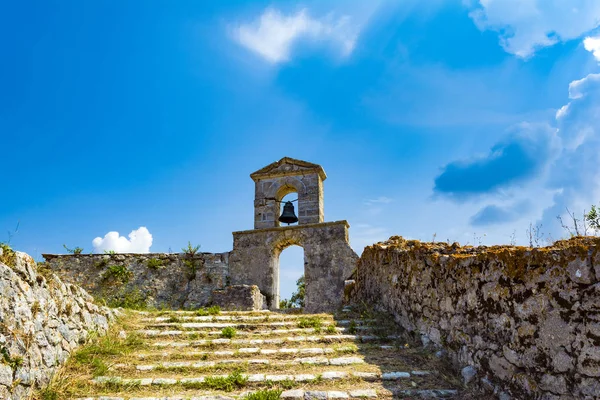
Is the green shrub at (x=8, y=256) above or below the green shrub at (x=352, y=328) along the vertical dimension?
above

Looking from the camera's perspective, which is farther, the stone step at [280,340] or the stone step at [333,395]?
the stone step at [280,340]

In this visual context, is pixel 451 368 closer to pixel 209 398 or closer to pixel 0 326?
pixel 209 398

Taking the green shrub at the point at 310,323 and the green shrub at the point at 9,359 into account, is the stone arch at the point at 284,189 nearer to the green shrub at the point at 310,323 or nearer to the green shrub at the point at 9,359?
the green shrub at the point at 310,323

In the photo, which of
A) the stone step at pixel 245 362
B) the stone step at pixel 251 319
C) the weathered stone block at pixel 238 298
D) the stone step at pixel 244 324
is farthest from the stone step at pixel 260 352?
the weathered stone block at pixel 238 298

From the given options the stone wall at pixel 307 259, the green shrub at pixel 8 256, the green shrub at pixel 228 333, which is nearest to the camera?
the green shrub at pixel 8 256

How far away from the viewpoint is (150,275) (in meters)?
14.7

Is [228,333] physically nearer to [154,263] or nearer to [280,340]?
[280,340]

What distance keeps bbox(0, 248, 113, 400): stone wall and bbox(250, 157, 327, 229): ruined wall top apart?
381 inches

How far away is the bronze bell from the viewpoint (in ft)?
47.7

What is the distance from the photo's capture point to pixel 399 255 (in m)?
6.71

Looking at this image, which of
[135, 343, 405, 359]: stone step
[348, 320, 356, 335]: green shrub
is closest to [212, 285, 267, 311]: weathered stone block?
[348, 320, 356, 335]: green shrub

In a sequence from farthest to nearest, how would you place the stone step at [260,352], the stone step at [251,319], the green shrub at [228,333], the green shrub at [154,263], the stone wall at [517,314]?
the green shrub at [154,263], the stone step at [251,319], the green shrub at [228,333], the stone step at [260,352], the stone wall at [517,314]

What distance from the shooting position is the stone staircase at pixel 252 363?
4.37 meters

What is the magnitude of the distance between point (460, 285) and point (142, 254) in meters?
12.9
